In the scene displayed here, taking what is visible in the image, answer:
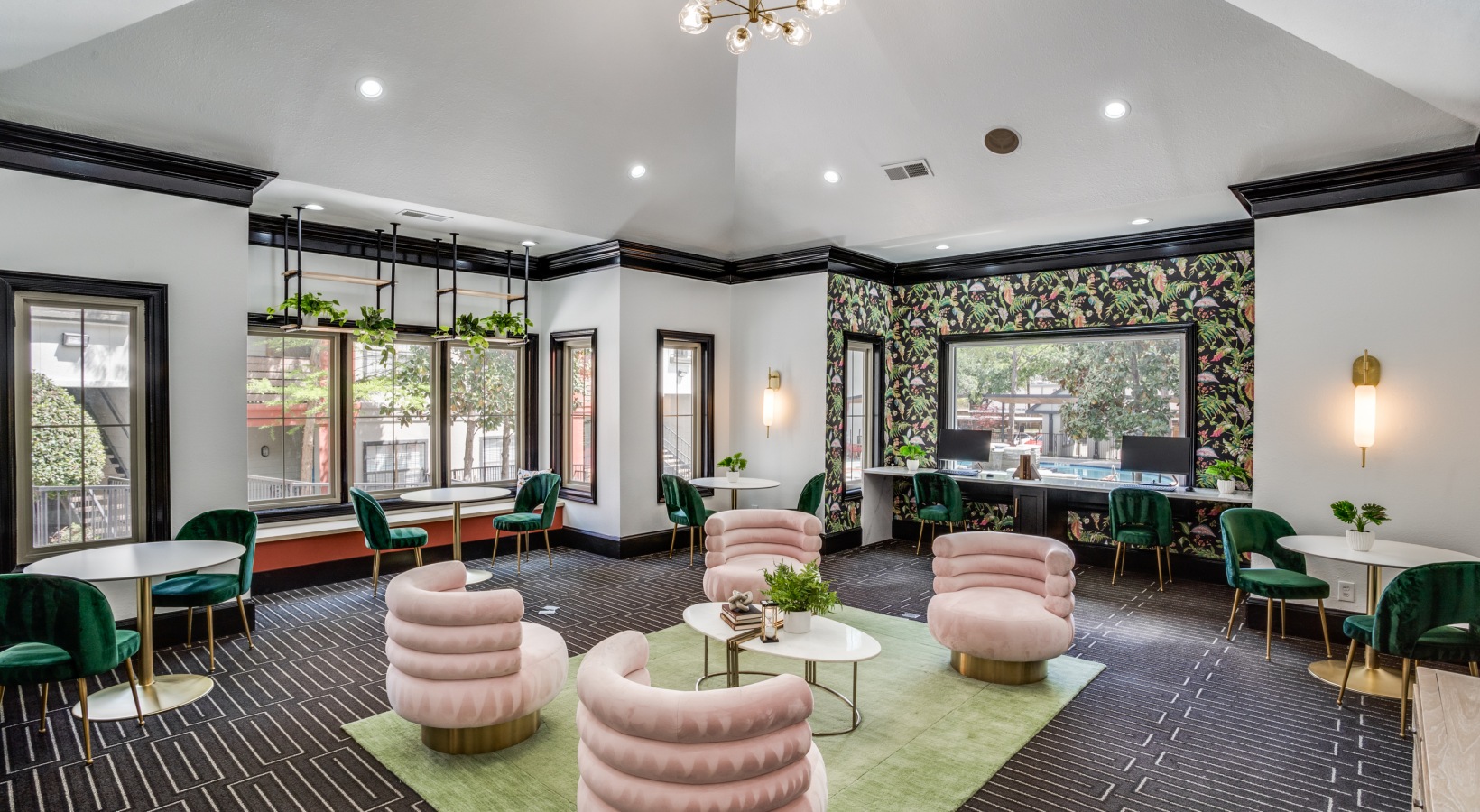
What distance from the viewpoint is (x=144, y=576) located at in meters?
3.64

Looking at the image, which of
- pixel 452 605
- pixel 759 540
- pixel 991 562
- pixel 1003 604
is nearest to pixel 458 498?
pixel 759 540

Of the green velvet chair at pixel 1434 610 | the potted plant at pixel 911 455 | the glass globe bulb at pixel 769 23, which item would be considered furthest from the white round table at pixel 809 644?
the potted plant at pixel 911 455

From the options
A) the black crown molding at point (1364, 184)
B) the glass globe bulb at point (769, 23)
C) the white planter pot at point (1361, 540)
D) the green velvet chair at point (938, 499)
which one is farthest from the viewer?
the green velvet chair at point (938, 499)

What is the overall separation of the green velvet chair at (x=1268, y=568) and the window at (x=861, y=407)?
11.6ft

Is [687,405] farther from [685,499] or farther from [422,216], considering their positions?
[422,216]

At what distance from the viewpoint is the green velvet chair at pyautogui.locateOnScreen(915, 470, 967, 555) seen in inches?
291

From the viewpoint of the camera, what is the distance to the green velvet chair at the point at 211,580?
174 inches

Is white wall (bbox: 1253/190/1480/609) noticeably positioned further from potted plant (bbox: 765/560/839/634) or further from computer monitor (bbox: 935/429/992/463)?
potted plant (bbox: 765/560/839/634)

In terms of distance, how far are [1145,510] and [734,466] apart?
144 inches

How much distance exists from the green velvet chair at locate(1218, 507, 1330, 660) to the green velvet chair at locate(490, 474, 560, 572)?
521cm

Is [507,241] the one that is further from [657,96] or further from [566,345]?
[657,96]

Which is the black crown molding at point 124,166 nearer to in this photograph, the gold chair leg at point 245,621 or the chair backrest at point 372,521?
the chair backrest at point 372,521

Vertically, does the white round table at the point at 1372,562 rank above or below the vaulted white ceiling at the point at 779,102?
below

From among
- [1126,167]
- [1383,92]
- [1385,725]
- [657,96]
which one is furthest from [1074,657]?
[657,96]
